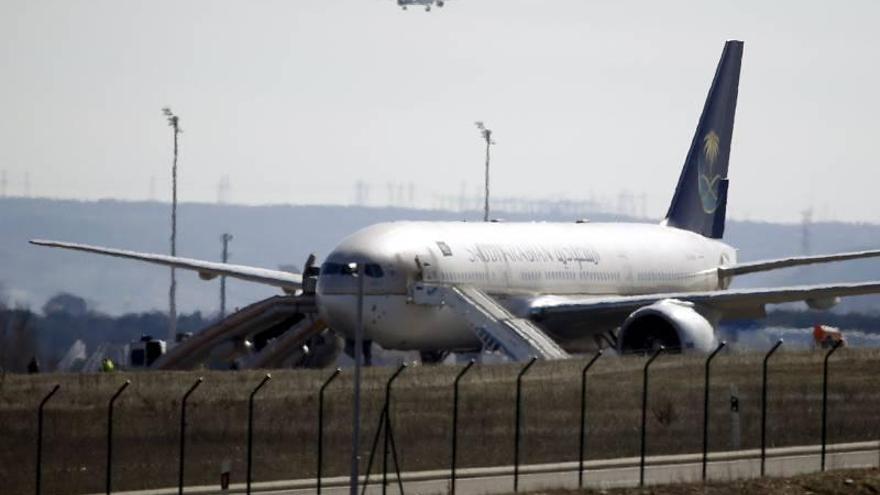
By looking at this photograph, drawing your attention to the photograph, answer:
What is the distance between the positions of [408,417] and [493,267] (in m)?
20.2

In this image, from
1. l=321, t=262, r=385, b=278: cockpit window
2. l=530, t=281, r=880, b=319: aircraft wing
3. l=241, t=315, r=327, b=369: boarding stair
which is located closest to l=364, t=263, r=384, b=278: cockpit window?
l=321, t=262, r=385, b=278: cockpit window

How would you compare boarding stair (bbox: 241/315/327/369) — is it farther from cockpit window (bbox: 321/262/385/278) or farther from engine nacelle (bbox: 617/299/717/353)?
engine nacelle (bbox: 617/299/717/353)

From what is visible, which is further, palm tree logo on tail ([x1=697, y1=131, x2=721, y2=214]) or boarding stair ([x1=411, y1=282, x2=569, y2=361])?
palm tree logo on tail ([x1=697, y1=131, x2=721, y2=214])

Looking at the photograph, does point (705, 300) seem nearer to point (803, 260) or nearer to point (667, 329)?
point (667, 329)

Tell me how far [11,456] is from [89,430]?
3893 millimetres

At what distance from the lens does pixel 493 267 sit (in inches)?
2598

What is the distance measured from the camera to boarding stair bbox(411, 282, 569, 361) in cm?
6184

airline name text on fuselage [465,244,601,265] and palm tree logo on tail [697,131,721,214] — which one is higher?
palm tree logo on tail [697,131,721,214]

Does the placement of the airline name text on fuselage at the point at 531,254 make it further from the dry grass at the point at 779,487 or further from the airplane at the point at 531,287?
the dry grass at the point at 779,487

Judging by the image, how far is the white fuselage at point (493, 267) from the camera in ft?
204

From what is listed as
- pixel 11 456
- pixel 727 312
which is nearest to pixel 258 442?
pixel 11 456

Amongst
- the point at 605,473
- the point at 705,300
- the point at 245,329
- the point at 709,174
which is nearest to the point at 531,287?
the point at 705,300

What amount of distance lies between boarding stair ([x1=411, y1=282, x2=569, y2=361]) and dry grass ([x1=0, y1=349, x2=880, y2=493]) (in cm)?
373

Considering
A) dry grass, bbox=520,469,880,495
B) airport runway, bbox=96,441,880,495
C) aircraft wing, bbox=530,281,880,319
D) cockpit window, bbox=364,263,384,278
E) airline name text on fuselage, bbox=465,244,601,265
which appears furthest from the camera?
airline name text on fuselage, bbox=465,244,601,265
